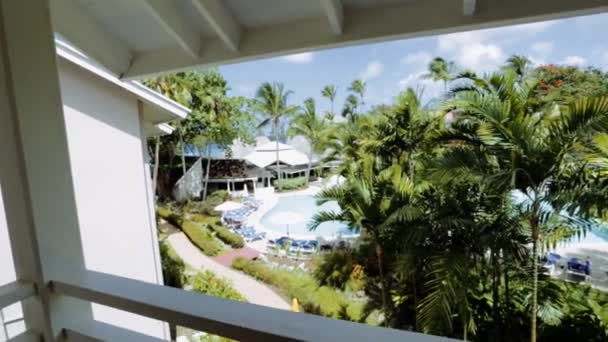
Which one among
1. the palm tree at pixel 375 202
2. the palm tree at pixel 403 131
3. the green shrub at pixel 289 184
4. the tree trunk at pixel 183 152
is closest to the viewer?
the palm tree at pixel 375 202

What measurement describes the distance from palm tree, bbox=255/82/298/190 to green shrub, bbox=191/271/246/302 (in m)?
8.22

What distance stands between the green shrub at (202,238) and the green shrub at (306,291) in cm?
111

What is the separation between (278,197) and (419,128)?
936cm

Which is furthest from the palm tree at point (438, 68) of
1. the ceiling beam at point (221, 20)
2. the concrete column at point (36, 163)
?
the concrete column at point (36, 163)

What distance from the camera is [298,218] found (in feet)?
32.2

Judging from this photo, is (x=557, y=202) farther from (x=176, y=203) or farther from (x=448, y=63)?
(x=176, y=203)

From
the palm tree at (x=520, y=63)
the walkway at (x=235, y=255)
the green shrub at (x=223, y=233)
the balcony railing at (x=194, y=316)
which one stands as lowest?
the walkway at (x=235, y=255)

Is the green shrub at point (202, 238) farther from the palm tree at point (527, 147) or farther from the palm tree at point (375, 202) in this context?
the palm tree at point (527, 147)

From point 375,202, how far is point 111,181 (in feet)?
11.5

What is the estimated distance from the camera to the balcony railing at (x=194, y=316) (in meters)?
0.57

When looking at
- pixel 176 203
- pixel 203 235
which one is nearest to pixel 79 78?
pixel 203 235

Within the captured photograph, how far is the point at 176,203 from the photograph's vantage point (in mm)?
14016

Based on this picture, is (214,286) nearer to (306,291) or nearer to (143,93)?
(306,291)

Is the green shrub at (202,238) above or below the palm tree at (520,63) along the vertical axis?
below
